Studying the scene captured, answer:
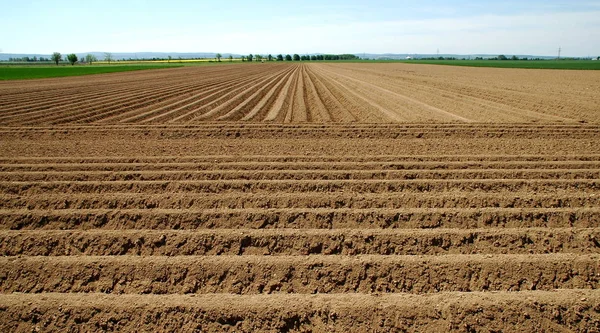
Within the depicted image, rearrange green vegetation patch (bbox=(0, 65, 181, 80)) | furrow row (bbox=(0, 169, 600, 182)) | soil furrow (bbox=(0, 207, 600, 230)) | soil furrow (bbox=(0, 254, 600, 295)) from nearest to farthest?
soil furrow (bbox=(0, 254, 600, 295)) → soil furrow (bbox=(0, 207, 600, 230)) → furrow row (bbox=(0, 169, 600, 182)) → green vegetation patch (bbox=(0, 65, 181, 80))

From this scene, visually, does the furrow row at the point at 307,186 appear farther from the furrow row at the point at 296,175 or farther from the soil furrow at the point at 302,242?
the soil furrow at the point at 302,242

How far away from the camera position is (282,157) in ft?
26.1

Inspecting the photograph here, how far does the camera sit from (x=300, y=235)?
4.69 m

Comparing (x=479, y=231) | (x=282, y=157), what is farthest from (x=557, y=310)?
(x=282, y=157)

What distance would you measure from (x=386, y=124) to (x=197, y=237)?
843 cm

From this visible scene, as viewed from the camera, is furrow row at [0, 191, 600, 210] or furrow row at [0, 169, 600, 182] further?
furrow row at [0, 169, 600, 182]

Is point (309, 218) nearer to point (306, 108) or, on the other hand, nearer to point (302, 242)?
point (302, 242)

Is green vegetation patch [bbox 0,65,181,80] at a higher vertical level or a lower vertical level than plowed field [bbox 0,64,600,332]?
higher

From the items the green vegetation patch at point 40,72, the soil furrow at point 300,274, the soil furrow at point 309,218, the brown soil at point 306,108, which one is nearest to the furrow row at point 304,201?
the soil furrow at point 309,218

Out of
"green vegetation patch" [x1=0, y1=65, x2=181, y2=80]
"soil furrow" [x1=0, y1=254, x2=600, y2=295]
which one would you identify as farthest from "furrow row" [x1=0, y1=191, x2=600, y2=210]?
"green vegetation patch" [x1=0, y1=65, x2=181, y2=80]

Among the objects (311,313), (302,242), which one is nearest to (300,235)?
(302,242)

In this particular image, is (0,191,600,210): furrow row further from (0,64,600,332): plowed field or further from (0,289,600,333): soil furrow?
(0,289,600,333): soil furrow

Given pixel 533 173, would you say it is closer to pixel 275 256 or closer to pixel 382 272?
pixel 382 272

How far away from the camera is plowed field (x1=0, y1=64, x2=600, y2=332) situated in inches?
137
